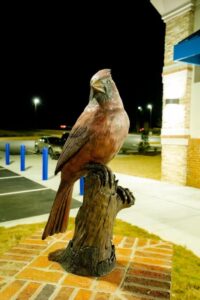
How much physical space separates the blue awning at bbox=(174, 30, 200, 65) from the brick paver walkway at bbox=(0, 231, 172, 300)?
4.82 meters

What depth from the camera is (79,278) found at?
8.98 ft

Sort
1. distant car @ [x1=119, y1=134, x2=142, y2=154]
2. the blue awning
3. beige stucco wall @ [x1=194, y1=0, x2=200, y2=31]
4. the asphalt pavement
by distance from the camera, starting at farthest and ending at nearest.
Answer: distant car @ [x1=119, y1=134, x2=142, y2=154] → beige stucco wall @ [x1=194, y1=0, x2=200, y2=31] → the blue awning → the asphalt pavement

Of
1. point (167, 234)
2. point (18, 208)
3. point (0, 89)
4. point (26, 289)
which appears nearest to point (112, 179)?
point (26, 289)

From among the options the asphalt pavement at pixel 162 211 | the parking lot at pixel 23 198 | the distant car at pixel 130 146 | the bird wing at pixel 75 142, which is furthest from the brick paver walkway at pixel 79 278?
the distant car at pixel 130 146

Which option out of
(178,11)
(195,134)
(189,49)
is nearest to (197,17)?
(178,11)

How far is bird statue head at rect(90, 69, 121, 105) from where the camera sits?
259cm

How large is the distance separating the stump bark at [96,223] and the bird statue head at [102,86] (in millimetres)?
625

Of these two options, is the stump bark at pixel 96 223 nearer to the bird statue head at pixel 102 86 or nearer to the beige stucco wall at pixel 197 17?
the bird statue head at pixel 102 86

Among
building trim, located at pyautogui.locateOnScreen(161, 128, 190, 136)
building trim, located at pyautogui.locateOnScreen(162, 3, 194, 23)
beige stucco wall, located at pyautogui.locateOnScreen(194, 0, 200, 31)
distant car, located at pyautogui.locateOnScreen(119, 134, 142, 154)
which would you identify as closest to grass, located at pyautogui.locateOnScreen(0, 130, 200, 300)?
building trim, located at pyautogui.locateOnScreen(161, 128, 190, 136)

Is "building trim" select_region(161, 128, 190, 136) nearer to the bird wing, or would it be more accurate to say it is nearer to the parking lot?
the parking lot

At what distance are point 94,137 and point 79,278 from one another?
1.32 m

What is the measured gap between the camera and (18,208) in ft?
19.9

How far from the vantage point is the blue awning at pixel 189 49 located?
21.6 feet

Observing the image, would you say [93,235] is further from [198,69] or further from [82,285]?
[198,69]
